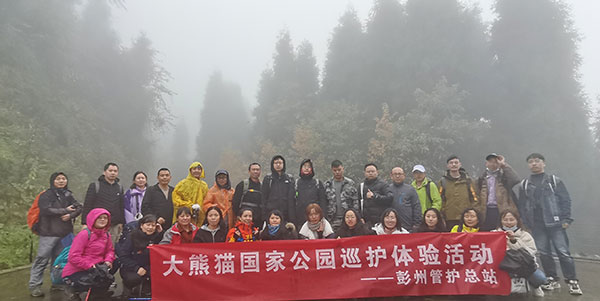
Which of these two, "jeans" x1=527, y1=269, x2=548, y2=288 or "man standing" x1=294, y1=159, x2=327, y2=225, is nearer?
"jeans" x1=527, y1=269, x2=548, y2=288

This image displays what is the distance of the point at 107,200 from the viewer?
548 centimetres

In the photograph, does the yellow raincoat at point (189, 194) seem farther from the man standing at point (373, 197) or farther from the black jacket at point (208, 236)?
the man standing at point (373, 197)

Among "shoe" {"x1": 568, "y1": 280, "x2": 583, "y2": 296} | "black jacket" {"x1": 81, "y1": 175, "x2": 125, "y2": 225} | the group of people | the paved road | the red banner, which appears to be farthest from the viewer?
"black jacket" {"x1": 81, "y1": 175, "x2": 125, "y2": 225}

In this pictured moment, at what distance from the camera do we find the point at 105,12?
106 feet

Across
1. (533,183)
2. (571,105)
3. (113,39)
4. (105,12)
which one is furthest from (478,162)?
(105,12)

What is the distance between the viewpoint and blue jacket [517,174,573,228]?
5.21 meters

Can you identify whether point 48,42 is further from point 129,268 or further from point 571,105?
point 571,105

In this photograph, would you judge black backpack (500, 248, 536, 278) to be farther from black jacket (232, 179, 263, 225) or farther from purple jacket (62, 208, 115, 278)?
purple jacket (62, 208, 115, 278)

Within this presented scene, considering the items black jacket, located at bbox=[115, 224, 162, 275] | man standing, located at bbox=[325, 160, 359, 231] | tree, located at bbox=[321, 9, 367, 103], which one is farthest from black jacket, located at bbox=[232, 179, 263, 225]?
tree, located at bbox=[321, 9, 367, 103]

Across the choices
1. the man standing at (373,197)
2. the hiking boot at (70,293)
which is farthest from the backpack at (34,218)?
the man standing at (373,197)

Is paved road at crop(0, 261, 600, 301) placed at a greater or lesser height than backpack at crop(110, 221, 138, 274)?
lesser

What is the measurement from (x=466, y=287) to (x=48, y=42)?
1987cm

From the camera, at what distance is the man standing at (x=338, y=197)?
584cm

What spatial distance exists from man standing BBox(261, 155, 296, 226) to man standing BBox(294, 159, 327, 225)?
107mm
